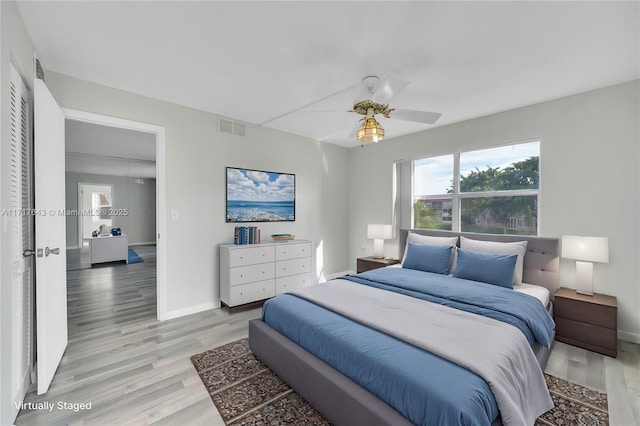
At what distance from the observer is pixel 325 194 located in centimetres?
529

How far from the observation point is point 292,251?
4305 millimetres

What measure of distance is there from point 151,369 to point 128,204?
28.2 feet

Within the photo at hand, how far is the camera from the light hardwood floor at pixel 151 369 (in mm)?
1872

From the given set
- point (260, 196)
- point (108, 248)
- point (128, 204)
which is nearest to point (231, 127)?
point (260, 196)

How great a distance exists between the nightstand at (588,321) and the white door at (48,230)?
14.6ft

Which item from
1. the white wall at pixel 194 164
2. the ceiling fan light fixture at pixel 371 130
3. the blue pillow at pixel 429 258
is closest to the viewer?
the ceiling fan light fixture at pixel 371 130

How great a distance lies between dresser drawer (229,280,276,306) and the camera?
Answer: 369 centimetres

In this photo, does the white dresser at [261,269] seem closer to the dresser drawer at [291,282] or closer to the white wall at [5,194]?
the dresser drawer at [291,282]

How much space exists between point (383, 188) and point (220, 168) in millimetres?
2731

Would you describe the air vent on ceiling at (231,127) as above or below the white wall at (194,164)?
above

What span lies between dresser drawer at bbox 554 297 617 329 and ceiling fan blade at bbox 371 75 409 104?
8.64ft

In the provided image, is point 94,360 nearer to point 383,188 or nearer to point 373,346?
point 373,346

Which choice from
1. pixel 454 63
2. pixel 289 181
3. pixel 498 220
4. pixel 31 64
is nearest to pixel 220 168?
pixel 289 181

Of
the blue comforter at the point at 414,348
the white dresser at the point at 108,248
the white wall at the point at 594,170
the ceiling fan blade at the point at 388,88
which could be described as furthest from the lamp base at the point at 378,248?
the white dresser at the point at 108,248
